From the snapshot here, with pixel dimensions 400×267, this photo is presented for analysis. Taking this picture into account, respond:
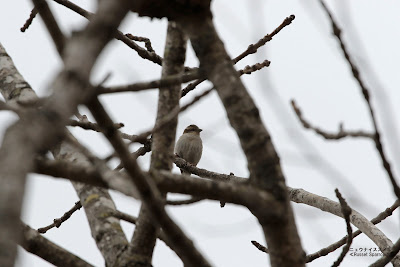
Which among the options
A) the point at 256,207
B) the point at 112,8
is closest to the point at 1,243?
the point at 112,8

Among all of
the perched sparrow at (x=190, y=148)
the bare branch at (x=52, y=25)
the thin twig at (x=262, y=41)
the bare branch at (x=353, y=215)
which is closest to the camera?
the bare branch at (x=52, y=25)

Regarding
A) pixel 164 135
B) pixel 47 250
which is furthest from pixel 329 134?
pixel 47 250

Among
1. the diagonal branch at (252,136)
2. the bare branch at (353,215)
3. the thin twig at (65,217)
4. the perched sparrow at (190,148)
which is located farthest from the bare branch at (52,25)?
the perched sparrow at (190,148)

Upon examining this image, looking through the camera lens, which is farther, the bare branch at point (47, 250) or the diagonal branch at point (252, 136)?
the bare branch at point (47, 250)

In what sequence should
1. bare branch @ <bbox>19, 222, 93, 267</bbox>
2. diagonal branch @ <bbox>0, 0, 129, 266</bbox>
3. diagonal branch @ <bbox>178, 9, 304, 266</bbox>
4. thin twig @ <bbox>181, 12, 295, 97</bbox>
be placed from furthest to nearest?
thin twig @ <bbox>181, 12, 295, 97</bbox> → bare branch @ <bbox>19, 222, 93, 267</bbox> → diagonal branch @ <bbox>178, 9, 304, 266</bbox> → diagonal branch @ <bbox>0, 0, 129, 266</bbox>

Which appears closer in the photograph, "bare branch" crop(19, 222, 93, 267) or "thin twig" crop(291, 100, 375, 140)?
"thin twig" crop(291, 100, 375, 140)

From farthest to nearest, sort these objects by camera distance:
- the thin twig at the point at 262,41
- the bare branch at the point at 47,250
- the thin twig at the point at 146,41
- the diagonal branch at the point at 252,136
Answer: the thin twig at the point at 146,41, the thin twig at the point at 262,41, the bare branch at the point at 47,250, the diagonal branch at the point at 252,136

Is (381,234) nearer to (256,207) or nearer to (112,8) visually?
(256,207)

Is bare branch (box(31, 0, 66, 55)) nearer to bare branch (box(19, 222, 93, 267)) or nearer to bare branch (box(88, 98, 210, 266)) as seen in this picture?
bare branch (box(88, 98, 210, 266))

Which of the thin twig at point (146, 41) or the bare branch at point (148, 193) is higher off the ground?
the thin twig at point (146, 41)

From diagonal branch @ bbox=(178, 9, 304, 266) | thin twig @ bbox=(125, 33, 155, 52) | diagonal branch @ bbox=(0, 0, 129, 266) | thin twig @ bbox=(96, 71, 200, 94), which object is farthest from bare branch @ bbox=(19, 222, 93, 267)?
thin twig @ bbox=(125, 33, 155, 52)

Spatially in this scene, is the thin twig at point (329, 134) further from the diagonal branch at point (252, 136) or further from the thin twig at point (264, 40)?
the thin twig at point (264, 40)

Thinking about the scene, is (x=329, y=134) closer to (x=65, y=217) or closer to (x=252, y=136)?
(x=252, y=136)

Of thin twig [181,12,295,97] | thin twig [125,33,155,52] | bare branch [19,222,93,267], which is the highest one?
thin twig [125,33,155,52]
